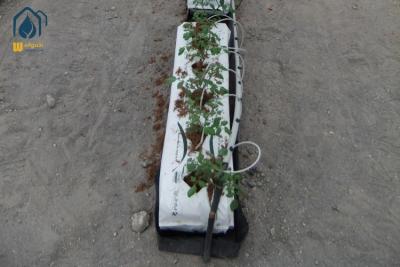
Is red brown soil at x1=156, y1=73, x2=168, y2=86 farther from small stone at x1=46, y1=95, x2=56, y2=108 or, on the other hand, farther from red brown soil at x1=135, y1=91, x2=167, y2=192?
small stone at x1=46, y1=95, x2=56, y2=108

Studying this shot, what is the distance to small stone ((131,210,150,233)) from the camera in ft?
6.72

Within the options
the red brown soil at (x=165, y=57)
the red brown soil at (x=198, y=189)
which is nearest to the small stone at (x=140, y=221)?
the red brown soil at (x=198, y=189)

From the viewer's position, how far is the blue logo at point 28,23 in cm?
315

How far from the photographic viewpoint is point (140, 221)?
2051 mm

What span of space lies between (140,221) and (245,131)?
100 centimetres

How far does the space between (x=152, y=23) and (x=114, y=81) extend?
2.62ft

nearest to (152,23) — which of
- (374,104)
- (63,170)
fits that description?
(63,170)

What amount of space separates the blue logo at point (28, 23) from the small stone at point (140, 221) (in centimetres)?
208

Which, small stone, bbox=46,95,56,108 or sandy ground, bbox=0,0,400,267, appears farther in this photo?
small stone, bbox=46,95,56,108

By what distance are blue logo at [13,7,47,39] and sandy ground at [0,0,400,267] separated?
7cm

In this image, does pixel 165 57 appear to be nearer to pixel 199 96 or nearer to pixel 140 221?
pixel 199 96

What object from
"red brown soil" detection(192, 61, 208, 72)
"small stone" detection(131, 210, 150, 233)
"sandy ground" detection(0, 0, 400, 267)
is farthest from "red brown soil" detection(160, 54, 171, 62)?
"small stone" detection(131, 210, 150, 233)

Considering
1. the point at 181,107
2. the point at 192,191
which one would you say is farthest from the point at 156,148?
the point at 192,191

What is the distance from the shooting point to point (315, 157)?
2.39m
